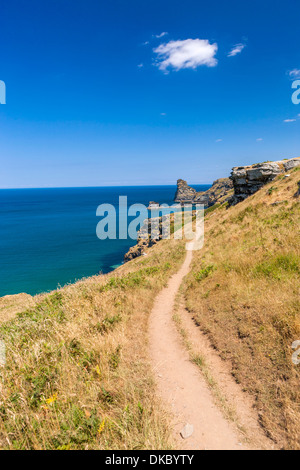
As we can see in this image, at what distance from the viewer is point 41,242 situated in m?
90.2

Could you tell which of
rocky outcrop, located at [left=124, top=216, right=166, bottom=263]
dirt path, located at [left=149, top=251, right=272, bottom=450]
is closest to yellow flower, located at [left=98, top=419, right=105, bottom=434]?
dirt path, located at [left=149, top=251, right=272, bottom=450]

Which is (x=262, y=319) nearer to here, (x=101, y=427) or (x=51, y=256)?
(x=101, y=427)

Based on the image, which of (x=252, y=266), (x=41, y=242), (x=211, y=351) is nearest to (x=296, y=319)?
(x=211, y=351)

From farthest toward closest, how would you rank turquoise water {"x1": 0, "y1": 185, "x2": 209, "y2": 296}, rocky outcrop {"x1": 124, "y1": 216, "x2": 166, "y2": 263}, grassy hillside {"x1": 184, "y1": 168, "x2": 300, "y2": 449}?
rocky outcrop {"x1": 124, "y1": 216, "x2": 166, "y2": 263} → turquoise water {"x1": 0, "y1": 185, "x2": 209, "y2": 296} → grassy hillside {"x1": 184, "y1": 168, "x2": 300, "y2": 449}

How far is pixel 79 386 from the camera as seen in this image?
5121 mm

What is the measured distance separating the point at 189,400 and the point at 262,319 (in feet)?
11.1

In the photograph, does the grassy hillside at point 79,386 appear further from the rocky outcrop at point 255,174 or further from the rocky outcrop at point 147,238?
the rocky outcrop at point 147,238

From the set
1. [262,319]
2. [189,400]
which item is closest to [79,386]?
[189,400]

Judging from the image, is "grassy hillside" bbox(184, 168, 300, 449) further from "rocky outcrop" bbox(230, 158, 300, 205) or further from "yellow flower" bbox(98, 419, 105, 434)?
"rocky outcrop" bbox(230, 158, 300, 205)

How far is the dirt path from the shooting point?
14.4 ft

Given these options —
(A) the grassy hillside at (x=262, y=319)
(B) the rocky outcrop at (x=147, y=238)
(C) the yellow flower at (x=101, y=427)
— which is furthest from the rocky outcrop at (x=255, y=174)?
(C) the yellow flower at (x=101, y=427)

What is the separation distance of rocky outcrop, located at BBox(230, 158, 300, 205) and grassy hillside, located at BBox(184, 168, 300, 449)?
1139 inches

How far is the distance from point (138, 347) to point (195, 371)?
1963 mm

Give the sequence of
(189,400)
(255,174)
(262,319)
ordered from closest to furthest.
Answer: (189,400) < (262,319) < (255,174)
